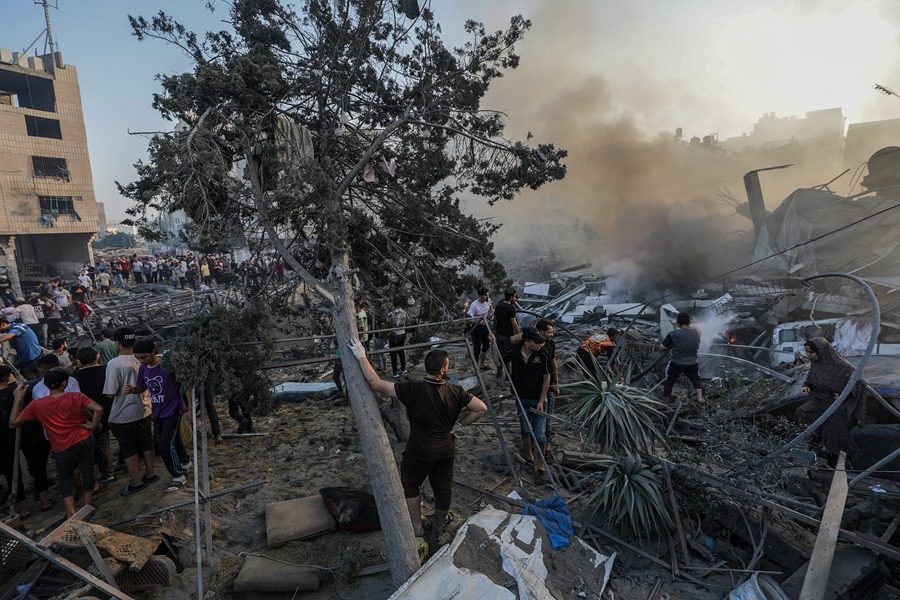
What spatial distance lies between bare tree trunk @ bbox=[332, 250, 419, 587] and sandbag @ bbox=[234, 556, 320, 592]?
2.32ft

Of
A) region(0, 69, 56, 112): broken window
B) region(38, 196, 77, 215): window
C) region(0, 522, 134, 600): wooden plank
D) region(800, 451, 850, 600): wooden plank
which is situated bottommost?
region(800, 451, 850, 600): wooden plank

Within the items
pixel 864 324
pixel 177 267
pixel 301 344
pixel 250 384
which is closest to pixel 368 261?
pixel 250 384

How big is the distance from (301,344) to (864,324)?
509 inches

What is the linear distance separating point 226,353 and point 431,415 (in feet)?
8.81

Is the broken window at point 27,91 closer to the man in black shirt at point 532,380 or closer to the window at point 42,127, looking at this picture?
the window at point 42,127

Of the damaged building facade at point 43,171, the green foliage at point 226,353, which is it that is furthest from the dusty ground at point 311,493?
the damaged building facade at point 43,171

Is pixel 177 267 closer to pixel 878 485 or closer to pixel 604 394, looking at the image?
pixel 604 394

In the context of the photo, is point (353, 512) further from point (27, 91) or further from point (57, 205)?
point (27, 91)

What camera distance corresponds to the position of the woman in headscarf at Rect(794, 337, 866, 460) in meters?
5.33

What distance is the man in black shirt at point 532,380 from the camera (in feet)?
17.3

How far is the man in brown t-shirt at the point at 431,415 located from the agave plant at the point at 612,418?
50.7 inches

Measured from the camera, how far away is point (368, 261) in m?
7.41

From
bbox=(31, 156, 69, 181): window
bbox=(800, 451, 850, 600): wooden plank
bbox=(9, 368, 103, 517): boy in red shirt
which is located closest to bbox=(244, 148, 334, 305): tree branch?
bbox=(9, 368, 103, 517): boy in red shirt

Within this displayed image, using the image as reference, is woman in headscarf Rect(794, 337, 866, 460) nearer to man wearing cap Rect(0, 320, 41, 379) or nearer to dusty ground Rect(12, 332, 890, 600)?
dusty ground Rect(12, 332, 890, 600)
